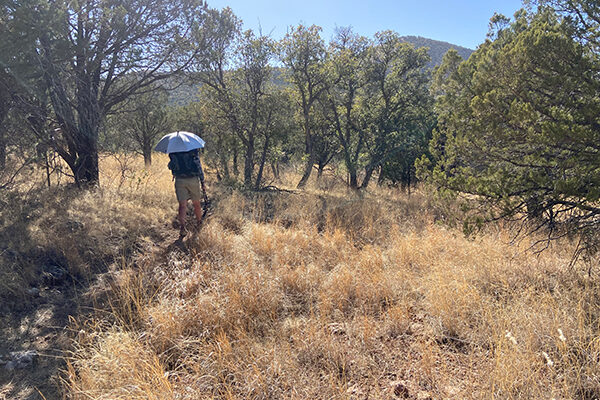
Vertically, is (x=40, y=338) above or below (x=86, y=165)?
below

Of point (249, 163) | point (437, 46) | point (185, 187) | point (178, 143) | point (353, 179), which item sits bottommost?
point (353, 179)

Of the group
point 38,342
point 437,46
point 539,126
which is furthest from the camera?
point 437,46

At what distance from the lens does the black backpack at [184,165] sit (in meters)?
5.11

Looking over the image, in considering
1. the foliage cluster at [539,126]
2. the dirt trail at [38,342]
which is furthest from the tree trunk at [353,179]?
the dirt trail at [38,342]

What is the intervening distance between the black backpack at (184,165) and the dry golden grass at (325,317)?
1.10 meters

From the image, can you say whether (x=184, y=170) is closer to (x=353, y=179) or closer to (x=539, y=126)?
(x=539, y=126)

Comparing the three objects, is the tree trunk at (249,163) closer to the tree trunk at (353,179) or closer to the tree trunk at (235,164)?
the tree trunk at (235,164)

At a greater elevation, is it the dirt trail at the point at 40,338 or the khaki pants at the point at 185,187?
the khaki pants at the point at 185,187

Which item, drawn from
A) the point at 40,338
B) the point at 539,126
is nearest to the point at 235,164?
the point at 40,338

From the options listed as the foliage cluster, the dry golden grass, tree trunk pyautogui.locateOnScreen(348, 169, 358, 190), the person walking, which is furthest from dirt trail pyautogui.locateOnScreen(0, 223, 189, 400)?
tree trunk pyautogui.locateOnScreen(348, 169, 358, 190)

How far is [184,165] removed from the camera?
5.14 m

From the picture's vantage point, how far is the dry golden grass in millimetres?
2184

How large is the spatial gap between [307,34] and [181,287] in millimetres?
7977

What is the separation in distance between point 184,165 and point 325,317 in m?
3.51
